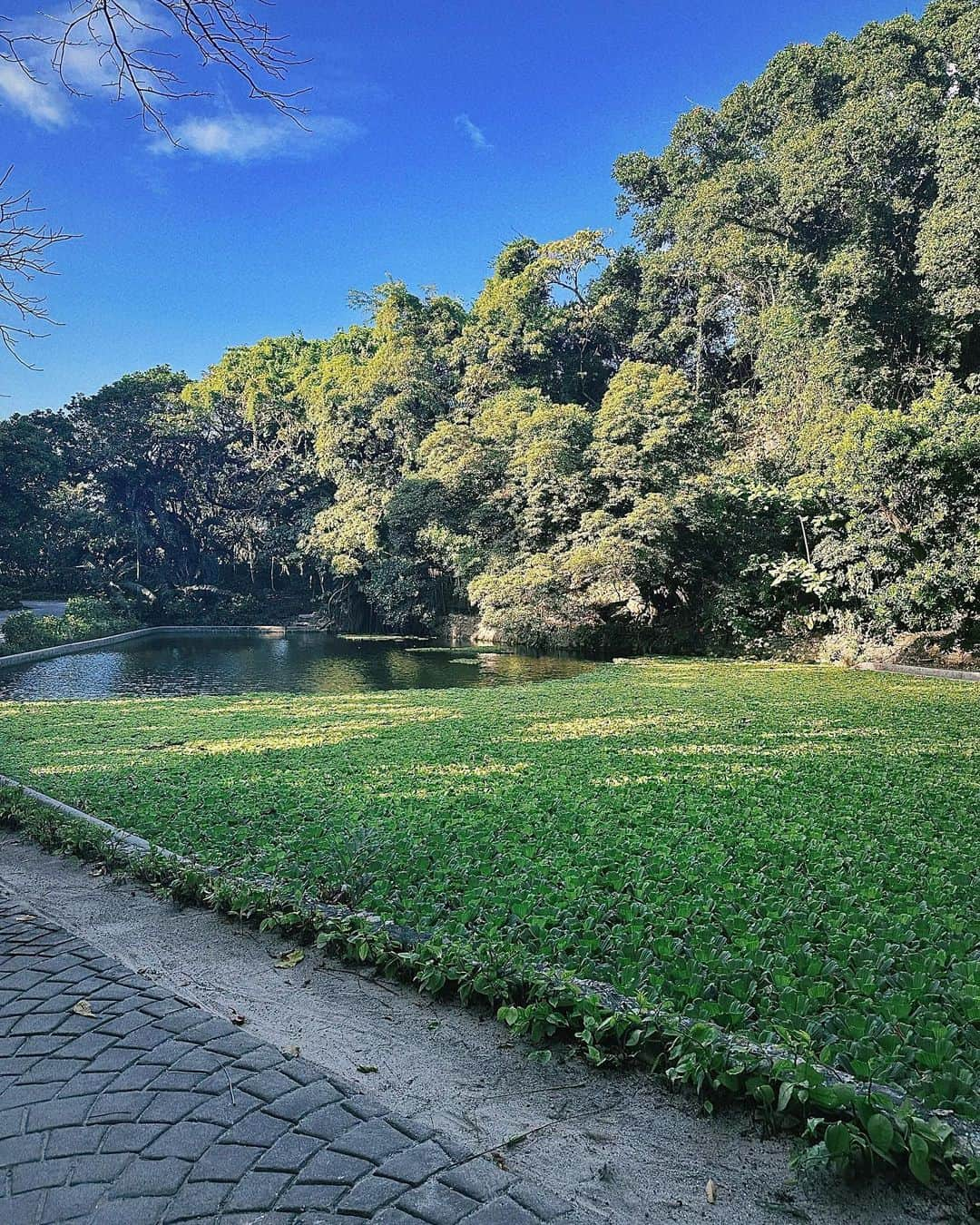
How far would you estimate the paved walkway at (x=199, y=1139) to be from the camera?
4.98 ft

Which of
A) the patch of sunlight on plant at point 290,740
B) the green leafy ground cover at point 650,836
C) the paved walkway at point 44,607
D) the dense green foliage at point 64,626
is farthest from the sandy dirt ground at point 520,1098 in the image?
the paved walkway at point 44,607

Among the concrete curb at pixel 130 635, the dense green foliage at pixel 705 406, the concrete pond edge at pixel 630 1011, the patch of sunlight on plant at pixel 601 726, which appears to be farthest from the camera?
the concrete curb at pixel 130 635

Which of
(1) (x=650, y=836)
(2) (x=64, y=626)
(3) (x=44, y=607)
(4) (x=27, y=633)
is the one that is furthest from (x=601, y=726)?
(3) (x=44, y=607)

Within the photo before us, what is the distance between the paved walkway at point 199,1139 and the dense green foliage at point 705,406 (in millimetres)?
12586

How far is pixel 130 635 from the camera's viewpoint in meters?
24.6

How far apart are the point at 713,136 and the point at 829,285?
1106 cm

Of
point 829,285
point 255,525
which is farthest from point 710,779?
point 255,525

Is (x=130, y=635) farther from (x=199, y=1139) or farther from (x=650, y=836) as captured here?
(x=199, y=1139)

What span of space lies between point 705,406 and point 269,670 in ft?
42.8

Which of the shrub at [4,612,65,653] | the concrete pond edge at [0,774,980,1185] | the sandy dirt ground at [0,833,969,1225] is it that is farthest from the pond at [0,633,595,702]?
the sandy dirt ground at [0,833,969,1225]

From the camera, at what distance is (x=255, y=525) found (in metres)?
33.6

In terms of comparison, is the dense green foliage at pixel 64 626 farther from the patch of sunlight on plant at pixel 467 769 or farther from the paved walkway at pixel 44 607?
the patch of sunlight on plant at pixel 467 769

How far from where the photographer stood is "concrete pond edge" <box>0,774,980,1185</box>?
1.61 m

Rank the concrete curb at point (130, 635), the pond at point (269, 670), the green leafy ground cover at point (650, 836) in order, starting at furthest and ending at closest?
the concrete curb at point (130, 635)
the pond at point (269, 670)
the green leafy ground cover at point (650, 836)
